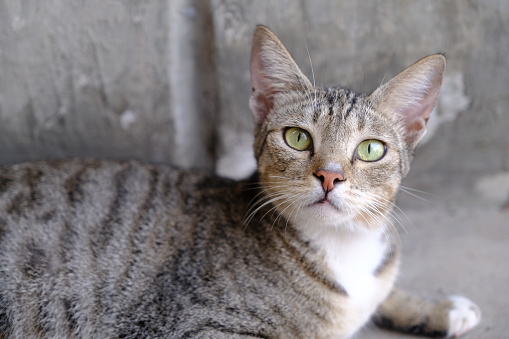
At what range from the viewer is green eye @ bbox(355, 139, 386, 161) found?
221 cm

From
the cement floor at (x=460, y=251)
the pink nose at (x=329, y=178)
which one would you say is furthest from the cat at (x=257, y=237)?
the cement floor at (x=460, y=251)

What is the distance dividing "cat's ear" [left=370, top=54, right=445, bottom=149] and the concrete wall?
2.61ft

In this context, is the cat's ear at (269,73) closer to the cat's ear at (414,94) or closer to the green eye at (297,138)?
the green eye at (297,138)

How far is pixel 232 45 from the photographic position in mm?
3029

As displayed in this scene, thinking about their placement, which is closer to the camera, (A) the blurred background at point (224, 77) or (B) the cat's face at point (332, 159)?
(B) the cat's face at point (332, 159)

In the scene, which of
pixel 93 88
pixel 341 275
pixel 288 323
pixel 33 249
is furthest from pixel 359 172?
pixel 93 88

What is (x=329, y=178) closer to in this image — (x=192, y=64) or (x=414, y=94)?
(x=414, y=94)

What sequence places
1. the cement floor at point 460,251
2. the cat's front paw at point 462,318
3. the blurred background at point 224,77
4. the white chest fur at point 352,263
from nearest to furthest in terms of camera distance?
1. the white chest fur at point 352,263
2. the cat's front paw at point 462,318
3. the cement floor at point 460,251
4. the blurred background at point 224,77

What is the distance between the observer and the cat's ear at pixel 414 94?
2.27 metres

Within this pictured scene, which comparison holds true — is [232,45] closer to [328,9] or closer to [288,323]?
[328,9]

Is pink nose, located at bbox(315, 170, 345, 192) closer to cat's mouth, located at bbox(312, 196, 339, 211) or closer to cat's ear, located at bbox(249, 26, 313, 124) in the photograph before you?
cat's mouth, located at bbox(312, 196, 339, 211)

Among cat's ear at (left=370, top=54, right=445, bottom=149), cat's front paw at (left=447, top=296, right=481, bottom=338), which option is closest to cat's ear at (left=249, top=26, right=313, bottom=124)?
cat's ear at (left=370, top=54, right=445, bottom=149)

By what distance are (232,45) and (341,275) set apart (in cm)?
137

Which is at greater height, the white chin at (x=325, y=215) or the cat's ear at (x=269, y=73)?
the cat's ear at (x=269, y=73)
